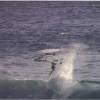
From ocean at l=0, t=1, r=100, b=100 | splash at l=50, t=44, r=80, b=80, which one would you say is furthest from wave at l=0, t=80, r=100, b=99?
splash at l=50, t=44, r=80, b=80

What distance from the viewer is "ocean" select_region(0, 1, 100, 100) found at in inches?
116

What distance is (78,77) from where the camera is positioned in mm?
A: 3533

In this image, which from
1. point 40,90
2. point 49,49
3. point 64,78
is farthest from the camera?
point 49,49

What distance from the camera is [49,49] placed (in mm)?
4680

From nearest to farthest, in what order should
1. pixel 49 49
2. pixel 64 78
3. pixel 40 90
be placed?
pixel 40 90 < pixel 64 78 < pixel 49 49

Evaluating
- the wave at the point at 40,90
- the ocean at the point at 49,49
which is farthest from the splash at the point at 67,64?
the wave at the point at 40,90

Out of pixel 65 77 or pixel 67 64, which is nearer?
pixel 65 77

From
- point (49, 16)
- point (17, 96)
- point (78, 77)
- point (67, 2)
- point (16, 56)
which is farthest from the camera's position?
point (67, 2)

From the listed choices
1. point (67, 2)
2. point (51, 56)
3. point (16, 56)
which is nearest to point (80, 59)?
point (51, 56)

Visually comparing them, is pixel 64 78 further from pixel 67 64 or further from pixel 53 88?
pixel 67 64

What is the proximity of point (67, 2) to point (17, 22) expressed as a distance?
6.95 feet

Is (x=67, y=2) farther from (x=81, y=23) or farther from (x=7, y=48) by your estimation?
(x=7, y=48)

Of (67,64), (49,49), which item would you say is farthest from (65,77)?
(49,49)

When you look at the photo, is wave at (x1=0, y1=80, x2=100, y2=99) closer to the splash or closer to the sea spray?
the sea spray
